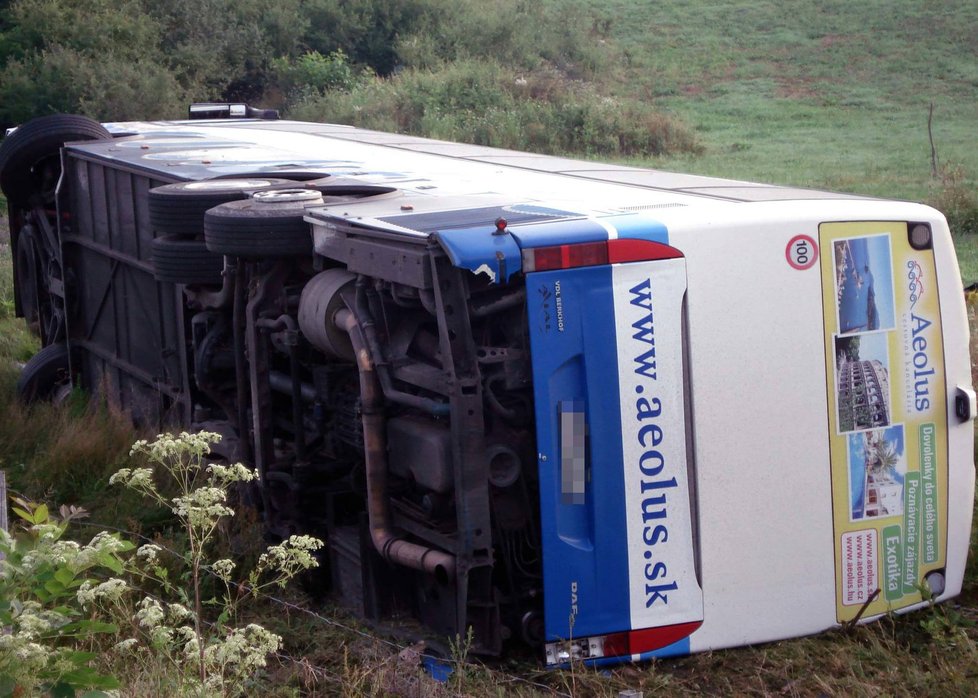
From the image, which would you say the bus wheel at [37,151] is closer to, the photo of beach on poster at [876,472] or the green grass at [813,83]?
the photo of beach on poster at [876,472]

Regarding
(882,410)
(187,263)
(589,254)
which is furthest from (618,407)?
(187,263)

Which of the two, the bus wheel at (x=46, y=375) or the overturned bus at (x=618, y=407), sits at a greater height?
the overturned bus at (x=618, y=407)

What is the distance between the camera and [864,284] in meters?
4.90

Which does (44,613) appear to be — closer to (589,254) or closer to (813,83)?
(589,254)

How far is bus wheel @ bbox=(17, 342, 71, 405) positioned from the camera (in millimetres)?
9445

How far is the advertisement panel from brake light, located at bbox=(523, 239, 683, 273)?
2.59ft

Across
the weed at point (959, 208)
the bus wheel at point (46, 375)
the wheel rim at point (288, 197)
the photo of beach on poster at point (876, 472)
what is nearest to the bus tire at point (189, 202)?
the wheel rim at point (288, 197)

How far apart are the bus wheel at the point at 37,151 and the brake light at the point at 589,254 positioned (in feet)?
21.1

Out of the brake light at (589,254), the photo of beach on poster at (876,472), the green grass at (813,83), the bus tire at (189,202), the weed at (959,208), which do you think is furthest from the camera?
the green grass at (813,83)

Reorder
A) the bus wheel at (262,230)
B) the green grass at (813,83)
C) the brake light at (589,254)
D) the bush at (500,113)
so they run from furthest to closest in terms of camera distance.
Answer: the bush at (500,113) < the green grass at (813,83) < the bus wheel at (262,230) < the brake light at (589,254)

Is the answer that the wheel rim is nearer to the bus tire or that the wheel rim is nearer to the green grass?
the bus tire

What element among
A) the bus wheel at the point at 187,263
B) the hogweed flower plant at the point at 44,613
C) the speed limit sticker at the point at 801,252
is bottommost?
the hogweed flower plant at the point at 44,613

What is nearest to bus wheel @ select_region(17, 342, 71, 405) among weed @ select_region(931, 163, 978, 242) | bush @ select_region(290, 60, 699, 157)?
weed @ select_region(931, 163, 978, 242)

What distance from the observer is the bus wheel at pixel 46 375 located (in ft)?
31.0
